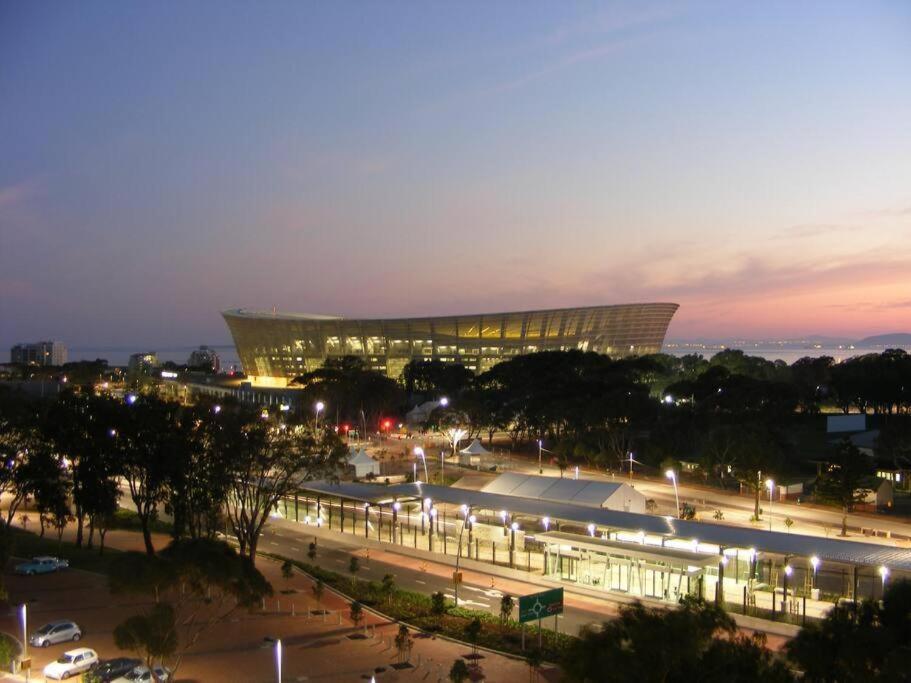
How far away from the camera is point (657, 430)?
53625mm

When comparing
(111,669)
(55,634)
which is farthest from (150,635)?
(55,634)

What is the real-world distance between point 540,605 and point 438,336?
9225cm

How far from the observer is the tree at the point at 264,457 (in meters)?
28.7

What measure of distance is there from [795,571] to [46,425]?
26.4m

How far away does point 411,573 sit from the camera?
92.7 ft

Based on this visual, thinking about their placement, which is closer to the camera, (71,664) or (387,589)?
(71,664)

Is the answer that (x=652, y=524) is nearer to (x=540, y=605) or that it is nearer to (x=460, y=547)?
(x=460, y=547)

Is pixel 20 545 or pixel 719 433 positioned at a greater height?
pixel 719 433

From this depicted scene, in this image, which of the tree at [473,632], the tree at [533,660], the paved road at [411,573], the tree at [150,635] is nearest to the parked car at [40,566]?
the paved road at [411,573]

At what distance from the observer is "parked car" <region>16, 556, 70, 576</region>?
28328mm

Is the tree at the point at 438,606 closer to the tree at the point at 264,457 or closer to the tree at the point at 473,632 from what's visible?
the tree at the point at 473,632

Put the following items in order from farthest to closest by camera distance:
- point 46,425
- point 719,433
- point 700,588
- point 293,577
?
point 719,433, point 46,425, point 293,577, point 700,588

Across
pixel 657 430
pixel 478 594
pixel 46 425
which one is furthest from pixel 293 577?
pixel 657 430

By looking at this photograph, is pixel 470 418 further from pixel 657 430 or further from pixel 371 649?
pixel 371 649
